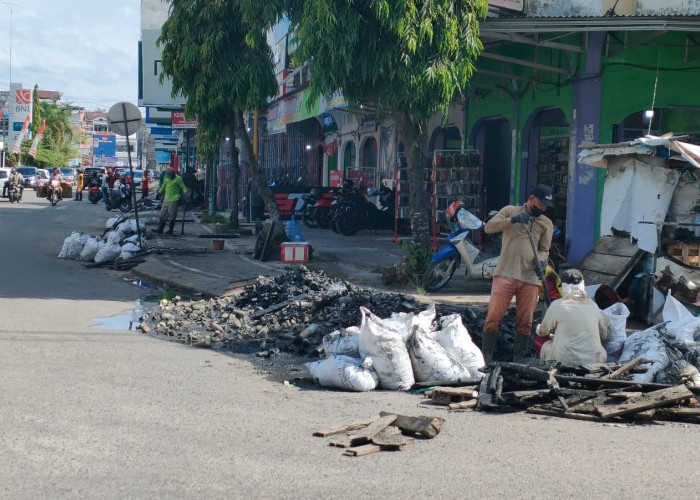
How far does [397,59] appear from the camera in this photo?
43.3 feet

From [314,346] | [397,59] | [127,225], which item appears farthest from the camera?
[127,225]

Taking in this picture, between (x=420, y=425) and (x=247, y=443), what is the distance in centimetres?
119

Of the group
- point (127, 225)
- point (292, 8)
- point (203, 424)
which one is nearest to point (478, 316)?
point (203, 424)

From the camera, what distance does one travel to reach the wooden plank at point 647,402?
670 cm

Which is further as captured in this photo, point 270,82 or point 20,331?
point 270,82

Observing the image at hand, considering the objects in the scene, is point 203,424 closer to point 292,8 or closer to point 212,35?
point 292,8

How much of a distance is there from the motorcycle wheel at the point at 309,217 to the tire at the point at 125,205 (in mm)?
12125

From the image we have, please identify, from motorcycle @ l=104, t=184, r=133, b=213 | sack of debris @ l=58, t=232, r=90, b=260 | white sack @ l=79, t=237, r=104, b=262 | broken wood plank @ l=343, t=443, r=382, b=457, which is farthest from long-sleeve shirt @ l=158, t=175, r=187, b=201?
broken wood plank @ l=343, t=443, r=382, b=457

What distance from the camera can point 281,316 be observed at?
1083 cm

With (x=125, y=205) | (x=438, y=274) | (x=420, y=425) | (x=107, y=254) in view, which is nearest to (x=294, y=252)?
(x=107, y=254)

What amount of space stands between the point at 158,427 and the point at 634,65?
12283 mm

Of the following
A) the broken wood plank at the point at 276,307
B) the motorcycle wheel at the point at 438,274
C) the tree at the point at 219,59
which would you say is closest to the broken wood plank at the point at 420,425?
the broken wood plank at the point at 276,307

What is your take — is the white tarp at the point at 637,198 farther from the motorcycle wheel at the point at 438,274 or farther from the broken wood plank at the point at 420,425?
the broken wood plank at the point at 420,425

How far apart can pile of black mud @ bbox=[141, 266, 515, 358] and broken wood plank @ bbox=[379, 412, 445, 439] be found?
317cm
